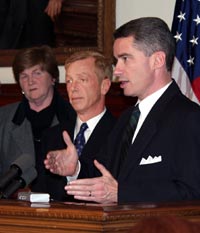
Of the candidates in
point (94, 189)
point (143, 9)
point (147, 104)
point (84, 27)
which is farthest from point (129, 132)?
point (84, 27)

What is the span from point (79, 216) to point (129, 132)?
3.60 feet

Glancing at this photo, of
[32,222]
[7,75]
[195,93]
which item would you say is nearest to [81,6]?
[7,75]

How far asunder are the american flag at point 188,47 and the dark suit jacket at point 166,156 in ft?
7.41

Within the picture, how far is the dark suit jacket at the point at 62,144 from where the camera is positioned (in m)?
4.33

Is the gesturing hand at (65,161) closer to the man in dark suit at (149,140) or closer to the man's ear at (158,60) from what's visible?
the man in dark suit at (149,140)

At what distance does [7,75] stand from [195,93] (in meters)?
1.94

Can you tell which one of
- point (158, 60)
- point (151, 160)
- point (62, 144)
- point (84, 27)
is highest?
point (158, 60)

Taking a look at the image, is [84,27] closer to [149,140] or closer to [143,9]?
[143,9]

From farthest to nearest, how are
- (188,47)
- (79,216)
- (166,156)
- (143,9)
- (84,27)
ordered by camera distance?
(84,27), (143,9), (188,47), (166,156), (79,216)

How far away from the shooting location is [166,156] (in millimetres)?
3285

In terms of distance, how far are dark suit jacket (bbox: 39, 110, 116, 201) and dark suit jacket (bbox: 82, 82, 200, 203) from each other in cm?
79

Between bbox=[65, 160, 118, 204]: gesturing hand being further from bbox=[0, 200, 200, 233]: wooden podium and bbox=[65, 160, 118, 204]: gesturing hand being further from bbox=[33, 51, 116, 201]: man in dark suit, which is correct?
bbox=[33, 51, 116, 201]: man in dark suit

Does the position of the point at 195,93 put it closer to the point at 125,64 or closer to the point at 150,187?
the point at 125,64

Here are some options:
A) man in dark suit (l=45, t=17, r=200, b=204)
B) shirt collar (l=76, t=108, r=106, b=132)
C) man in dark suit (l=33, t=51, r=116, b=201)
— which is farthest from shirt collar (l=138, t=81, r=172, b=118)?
shirt collar (l=76, t=108, r=106, b=132)
